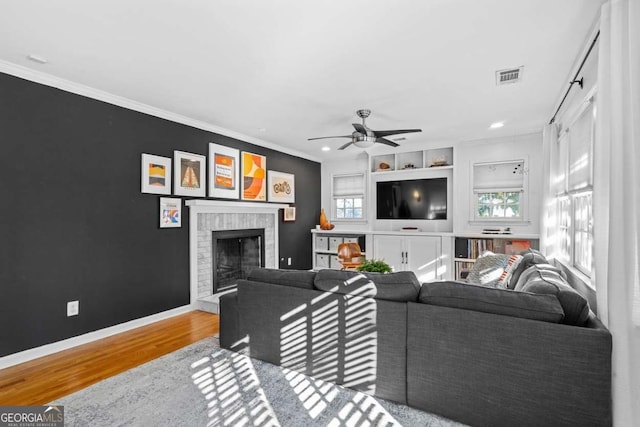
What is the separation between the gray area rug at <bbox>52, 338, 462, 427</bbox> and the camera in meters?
1.92

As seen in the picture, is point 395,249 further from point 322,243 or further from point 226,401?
point 226,401

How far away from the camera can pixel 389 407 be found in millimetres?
2037

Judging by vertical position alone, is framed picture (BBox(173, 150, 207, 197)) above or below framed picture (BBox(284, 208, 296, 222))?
above

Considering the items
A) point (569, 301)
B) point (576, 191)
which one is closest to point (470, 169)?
point (576, 191)

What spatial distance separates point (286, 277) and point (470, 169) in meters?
4.38

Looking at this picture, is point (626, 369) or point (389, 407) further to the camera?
point (389, 407)

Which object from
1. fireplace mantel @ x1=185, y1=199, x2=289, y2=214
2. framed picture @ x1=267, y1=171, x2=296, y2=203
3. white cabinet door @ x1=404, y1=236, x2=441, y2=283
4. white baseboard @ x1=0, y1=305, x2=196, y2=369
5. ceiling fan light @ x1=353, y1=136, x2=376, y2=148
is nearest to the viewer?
white baseboard @ x1=0, y1=305, x2=196, y2=369

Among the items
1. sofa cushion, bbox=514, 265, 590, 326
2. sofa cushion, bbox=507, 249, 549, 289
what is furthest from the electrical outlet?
sofa cushion, bbox=507, 249, 549, 289

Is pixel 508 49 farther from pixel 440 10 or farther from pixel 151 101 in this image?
pixel 151 101

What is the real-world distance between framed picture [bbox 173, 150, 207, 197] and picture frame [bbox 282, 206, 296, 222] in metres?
1.88

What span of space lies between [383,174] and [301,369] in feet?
15.5

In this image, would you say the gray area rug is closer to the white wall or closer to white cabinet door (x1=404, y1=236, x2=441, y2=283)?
white cabinet door (x1=404, y1=236, x2=441, y2=283)

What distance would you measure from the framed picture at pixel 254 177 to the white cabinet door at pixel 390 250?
2.34 m

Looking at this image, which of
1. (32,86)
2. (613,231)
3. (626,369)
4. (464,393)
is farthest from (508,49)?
(32,86)
